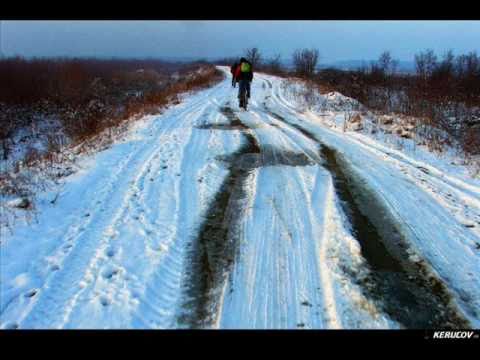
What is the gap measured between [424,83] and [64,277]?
16991mm

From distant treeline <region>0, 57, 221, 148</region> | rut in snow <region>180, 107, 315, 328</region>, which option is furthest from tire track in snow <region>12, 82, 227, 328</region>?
distant treeline <region>0, 57, 221, 148</region>

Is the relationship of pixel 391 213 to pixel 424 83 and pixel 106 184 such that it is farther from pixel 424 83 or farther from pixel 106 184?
pixel 424 83

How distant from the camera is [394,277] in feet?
11.6

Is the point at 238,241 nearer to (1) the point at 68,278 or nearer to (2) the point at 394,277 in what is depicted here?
(2) the point at 394,277

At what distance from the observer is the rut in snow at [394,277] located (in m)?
3.02

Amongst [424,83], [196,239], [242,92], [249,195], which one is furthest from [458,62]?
[196,239]

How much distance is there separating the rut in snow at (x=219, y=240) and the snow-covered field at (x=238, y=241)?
0.13ft

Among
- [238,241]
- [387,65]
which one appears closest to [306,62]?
[387,65]

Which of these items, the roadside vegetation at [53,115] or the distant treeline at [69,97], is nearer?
the roadside vegetation at [53,115]

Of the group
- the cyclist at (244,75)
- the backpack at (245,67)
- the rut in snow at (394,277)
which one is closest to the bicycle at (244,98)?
the cyclist at (244,75)

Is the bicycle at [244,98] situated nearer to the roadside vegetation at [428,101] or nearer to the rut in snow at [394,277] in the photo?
the roadside vegetation at [428,101]

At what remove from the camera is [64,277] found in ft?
11.4

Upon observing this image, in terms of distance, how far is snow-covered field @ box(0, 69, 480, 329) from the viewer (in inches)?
120
